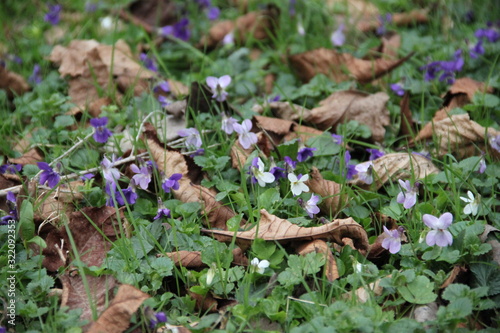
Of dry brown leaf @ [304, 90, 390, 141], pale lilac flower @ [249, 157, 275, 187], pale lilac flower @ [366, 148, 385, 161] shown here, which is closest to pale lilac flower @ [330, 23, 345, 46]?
dry brown leaf @ [304, 90, 390, 141]

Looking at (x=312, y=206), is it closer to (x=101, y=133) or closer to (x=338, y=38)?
(x=101, y=133)

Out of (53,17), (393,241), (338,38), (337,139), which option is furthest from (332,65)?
(53,17)

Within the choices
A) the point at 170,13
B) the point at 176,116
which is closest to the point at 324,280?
the point at 176,116

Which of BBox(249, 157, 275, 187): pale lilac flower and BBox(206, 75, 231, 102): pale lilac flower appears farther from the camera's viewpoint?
BBox(206, 75, 231, 102): pale lilac flower

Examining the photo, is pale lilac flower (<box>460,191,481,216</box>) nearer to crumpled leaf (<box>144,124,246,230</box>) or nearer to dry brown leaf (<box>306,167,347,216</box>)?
dry brown leaf (<box>306,167,347,216</box>)

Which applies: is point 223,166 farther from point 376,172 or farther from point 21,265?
point 21,265

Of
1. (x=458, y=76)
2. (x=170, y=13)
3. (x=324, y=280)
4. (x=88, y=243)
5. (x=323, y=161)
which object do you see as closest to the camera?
(x=324, y=280)
